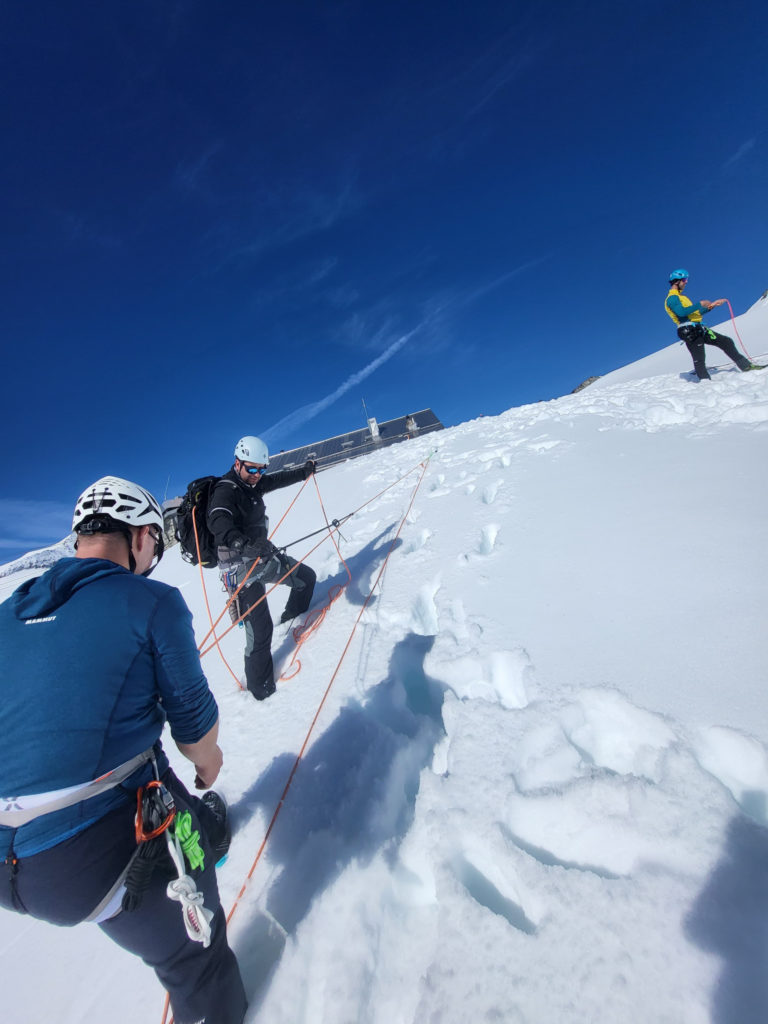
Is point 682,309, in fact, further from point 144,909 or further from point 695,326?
point 144,909

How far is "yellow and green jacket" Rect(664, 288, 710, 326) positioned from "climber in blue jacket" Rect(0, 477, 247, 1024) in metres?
9.52

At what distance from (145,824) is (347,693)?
1.67 metres

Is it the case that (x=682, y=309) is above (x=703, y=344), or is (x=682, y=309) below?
above

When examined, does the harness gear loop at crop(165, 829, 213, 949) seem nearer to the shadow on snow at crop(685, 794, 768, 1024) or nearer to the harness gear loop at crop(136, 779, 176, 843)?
the harness gear loop at crop(136, 779, 176, 843)

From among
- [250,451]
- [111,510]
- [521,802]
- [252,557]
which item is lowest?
[521,802]

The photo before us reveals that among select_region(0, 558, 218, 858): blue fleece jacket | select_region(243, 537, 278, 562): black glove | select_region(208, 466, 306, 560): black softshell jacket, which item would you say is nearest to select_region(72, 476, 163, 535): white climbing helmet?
select_region(0, 558, 218, 858): blue fleece jacket

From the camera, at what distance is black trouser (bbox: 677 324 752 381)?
22.6ft

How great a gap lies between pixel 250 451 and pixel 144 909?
130 inches

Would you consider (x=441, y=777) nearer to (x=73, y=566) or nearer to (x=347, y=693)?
(x=347, y=693)

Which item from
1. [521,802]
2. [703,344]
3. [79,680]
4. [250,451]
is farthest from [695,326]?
[79,680]

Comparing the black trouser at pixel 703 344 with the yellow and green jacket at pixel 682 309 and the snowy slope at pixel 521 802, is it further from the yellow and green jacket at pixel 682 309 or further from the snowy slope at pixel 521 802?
the snowy slope at pixel 521 802

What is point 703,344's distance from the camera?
285 inches

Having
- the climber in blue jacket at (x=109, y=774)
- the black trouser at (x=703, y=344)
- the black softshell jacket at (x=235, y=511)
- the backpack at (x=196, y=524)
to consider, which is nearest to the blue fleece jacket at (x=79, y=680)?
the climber in blue jacket at (x=109, y=774)

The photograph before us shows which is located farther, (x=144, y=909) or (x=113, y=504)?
(x=113, y=504)
